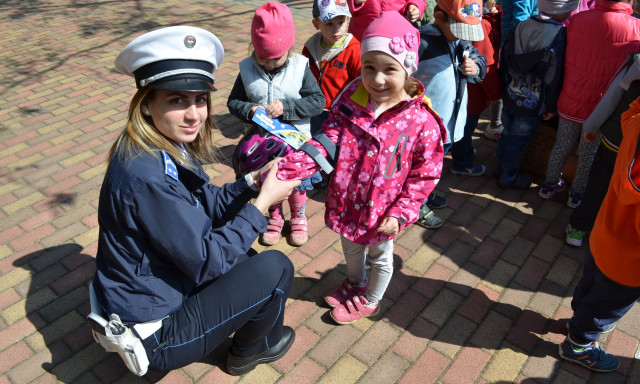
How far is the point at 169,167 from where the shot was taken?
2.04m

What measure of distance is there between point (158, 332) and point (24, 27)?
24.0 ft

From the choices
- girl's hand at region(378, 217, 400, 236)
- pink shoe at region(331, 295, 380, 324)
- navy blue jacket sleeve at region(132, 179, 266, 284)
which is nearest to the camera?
navy blue jacket sleeve at region(132, 179, 266, 284)

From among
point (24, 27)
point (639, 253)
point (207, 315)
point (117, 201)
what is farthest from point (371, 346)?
point (24, 27)

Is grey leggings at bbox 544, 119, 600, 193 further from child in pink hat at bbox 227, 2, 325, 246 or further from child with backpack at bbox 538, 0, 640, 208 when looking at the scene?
child in pink hat at bbox 227, 2, 325, 246

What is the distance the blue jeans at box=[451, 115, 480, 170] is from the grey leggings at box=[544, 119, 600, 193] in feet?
2.02

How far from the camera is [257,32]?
293 cm

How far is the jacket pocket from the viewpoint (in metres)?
2.35

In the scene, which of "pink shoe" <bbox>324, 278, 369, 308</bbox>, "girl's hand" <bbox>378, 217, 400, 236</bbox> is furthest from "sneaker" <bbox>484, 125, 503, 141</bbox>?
"girl's hand" <bbox>378, 217, 400, 236</bbox>

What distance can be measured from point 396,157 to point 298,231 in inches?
52.9

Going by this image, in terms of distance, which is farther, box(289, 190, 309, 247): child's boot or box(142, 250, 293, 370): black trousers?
box(289, 190, 309, 247): child's boot

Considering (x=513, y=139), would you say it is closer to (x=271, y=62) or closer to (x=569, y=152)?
(x=569, y=152)

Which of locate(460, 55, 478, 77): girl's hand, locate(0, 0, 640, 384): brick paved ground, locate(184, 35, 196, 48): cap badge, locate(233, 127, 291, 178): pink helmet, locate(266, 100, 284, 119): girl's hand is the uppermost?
locate(184, 35, 196, 48): cap badge

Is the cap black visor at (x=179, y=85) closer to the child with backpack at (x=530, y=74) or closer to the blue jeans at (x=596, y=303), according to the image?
the blue jeans at (x=596, y=303)

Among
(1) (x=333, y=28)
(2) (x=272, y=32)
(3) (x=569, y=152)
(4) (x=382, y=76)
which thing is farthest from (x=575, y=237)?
(2) (x=272, y=32)
